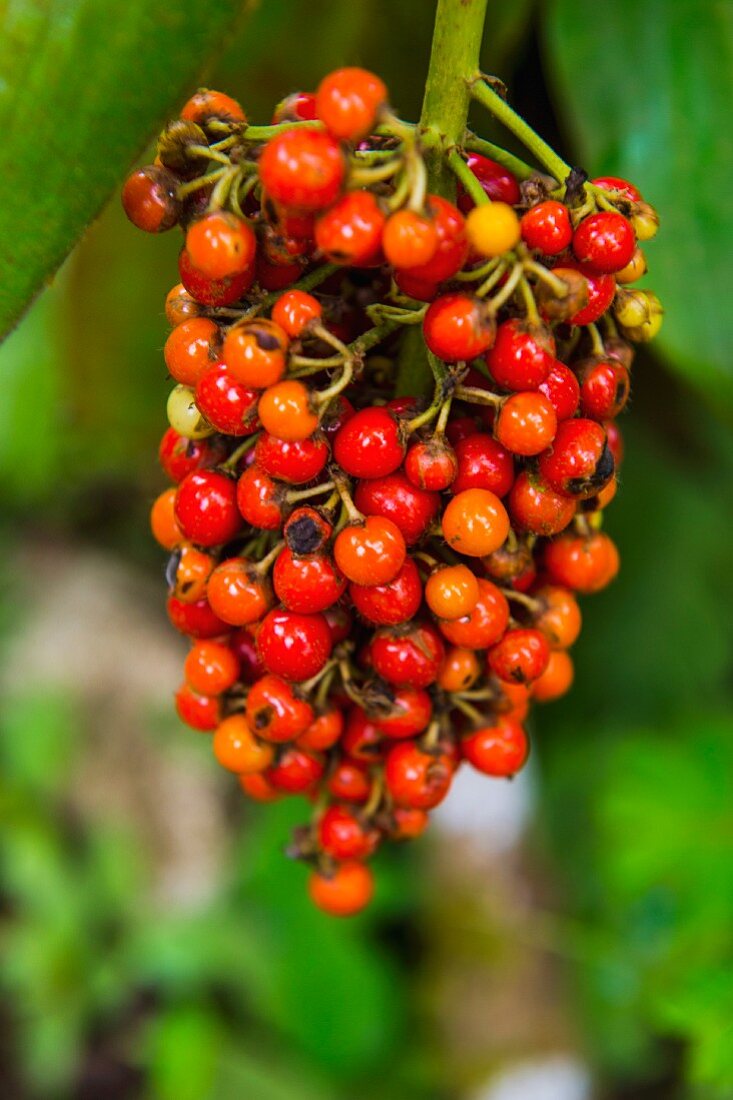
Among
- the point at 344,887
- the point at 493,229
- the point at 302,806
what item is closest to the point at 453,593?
the point at 493,229

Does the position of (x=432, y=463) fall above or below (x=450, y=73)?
below

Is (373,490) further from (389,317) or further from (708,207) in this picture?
(708,207)

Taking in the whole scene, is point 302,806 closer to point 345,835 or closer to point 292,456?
point 345,835

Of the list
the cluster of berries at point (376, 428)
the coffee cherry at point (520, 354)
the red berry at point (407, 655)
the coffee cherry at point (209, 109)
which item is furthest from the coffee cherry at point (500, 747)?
the coffee cherry at point (209, 109)

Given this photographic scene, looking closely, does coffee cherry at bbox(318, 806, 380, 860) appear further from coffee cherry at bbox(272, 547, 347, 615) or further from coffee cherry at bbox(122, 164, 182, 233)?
coffee cherry at bbox(122, 164, 182, 233)

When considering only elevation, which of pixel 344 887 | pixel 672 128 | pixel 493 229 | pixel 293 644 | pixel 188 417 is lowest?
pixel 344 887

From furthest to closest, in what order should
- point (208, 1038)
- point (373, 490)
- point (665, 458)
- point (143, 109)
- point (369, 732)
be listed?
point (208, 1038) < point (665, 458) < point (369, 732) < point (373, 490) < point (143, 109)

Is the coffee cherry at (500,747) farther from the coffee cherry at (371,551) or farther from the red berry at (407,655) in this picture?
the coffee cherry at (371,551)

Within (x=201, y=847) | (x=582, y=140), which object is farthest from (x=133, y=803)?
(x=582, y=140)
